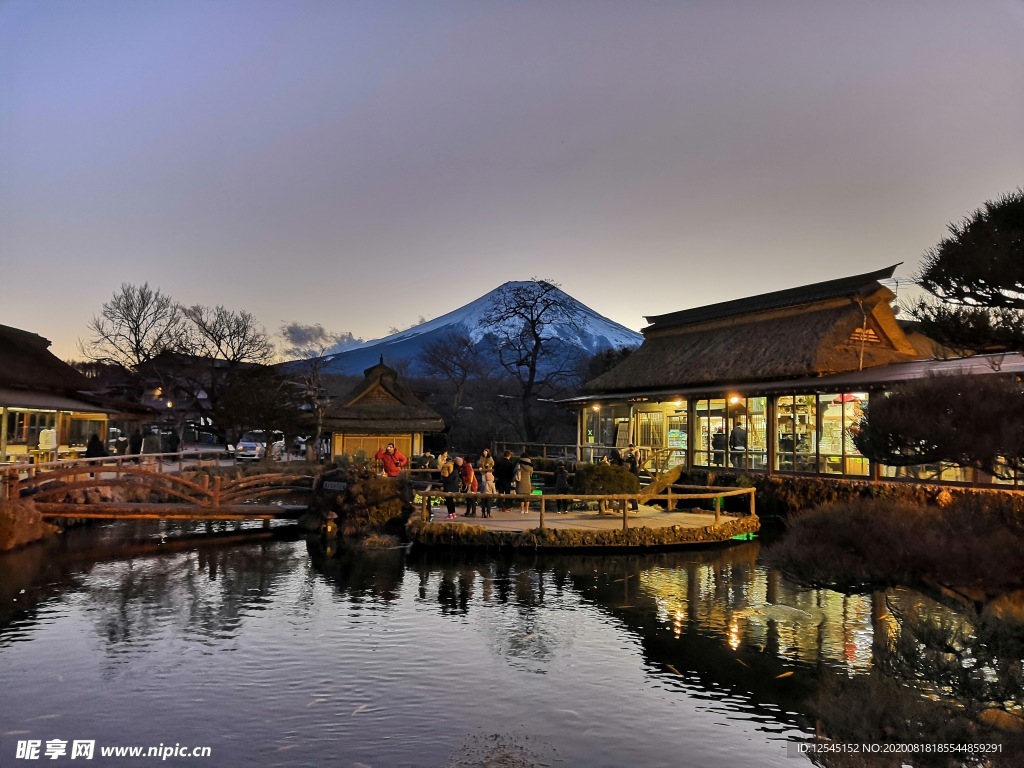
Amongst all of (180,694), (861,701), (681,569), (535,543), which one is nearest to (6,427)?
(535,543)

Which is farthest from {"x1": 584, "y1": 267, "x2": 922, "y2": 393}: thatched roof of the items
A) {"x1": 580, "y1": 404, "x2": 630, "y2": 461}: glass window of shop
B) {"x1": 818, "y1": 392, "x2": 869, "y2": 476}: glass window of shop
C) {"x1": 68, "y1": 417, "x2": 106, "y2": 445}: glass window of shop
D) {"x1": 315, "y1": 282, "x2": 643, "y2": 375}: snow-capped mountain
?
{"x1": 315, "y1": 282, "x2": 643, "y2": 375}: snow-capped mountain

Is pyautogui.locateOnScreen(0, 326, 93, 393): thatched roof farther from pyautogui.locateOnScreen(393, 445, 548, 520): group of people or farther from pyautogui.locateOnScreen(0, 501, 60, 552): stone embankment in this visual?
pyautogui.locateOnScreen(393, 445, 548, 520): group of people

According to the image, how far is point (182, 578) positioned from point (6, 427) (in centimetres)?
1383

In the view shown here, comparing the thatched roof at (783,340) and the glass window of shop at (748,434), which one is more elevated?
the thatched roof at (783,340)

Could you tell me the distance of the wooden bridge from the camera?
780 inches

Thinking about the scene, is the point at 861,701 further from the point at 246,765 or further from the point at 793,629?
the point at 793,629

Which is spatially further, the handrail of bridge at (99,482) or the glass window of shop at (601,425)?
the glass window of shop at (601,425)

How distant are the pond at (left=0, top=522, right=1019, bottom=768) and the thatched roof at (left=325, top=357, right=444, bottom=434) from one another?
12.4 metres

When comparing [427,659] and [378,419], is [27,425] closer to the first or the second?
[378,419]

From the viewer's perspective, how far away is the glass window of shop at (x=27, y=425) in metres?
25.8

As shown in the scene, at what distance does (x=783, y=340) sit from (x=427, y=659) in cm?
2173

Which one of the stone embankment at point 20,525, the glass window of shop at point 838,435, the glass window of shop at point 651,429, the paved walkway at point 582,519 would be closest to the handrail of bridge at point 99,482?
the stone embankment at point 20,525

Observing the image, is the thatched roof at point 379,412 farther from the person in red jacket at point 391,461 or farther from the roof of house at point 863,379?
the roof of house at point 863,379

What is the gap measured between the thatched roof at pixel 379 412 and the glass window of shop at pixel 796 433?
494 inches
